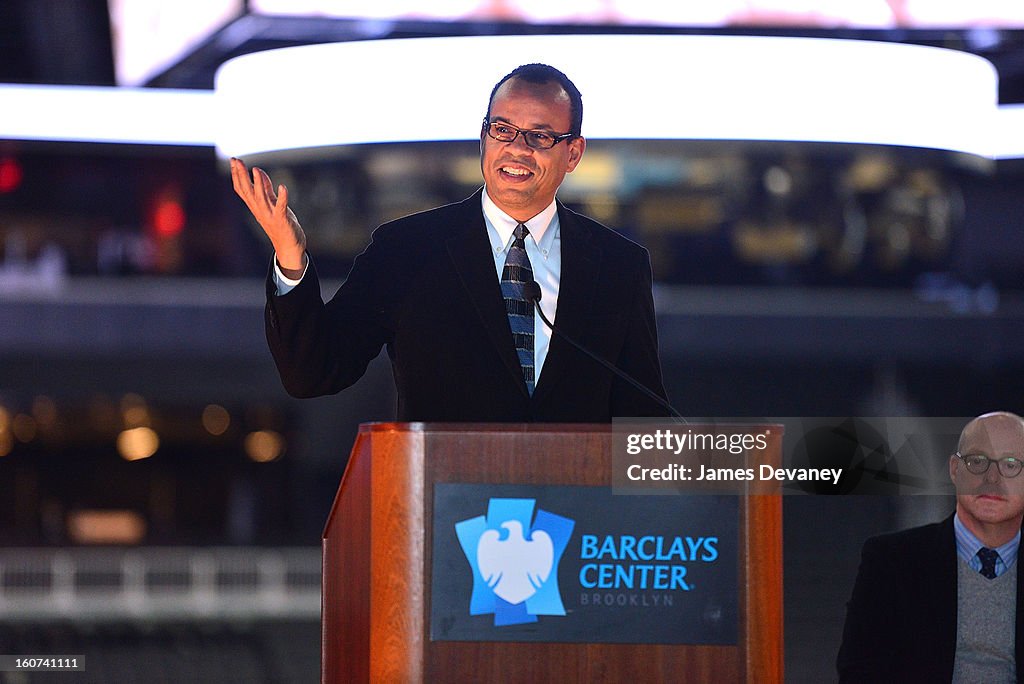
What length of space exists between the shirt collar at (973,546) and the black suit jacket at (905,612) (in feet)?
0.06

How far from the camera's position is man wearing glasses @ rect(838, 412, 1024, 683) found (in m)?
2.52

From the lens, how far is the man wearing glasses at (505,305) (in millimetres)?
2324

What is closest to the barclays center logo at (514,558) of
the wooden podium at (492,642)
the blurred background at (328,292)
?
the wooden podium at (492,642)

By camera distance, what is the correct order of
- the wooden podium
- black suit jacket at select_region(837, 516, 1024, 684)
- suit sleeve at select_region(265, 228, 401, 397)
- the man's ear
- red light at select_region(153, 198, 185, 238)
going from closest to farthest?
the wooden podium, suit sleeve at select_region(265, 228, 401, 397), the man's ear, black suit jacket at select_region(837, 516, 1024, 684), red light at select_region(153, 198, 185, 238)

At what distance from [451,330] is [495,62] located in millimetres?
2456

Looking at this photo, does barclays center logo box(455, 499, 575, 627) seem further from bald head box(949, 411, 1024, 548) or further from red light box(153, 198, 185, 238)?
red light box(153, 198, 185, 238)

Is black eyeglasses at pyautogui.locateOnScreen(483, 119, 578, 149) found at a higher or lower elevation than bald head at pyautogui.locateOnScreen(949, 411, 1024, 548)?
higher

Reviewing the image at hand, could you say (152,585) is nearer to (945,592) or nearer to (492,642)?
(945,592)

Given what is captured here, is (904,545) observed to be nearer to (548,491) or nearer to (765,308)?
(548,491)

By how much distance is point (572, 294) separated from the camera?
94.5 inches

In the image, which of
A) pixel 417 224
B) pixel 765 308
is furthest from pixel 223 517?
pixel 417 224

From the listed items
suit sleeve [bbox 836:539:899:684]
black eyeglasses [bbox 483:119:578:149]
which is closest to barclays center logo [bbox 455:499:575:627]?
black eyeglasses [bbox 483:119:578:149]

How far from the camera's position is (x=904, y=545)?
8.64 ft

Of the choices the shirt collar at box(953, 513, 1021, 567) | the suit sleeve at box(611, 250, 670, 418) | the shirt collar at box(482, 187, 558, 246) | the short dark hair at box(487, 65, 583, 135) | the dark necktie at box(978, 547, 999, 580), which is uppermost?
the short dark hair at box(487, 65, 583, 135)
